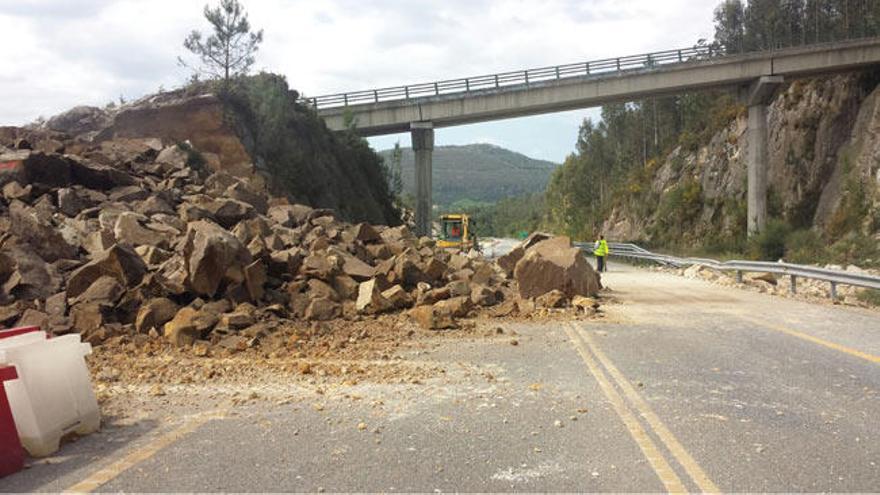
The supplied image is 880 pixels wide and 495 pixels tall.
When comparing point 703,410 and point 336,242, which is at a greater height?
point 336,242

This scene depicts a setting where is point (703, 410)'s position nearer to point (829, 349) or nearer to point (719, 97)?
point (829, 349)

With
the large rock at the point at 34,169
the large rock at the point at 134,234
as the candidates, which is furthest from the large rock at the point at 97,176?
the large rock at the point at 134,234

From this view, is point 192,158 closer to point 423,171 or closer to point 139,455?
point 423,171

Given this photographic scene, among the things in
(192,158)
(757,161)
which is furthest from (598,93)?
(192,158)

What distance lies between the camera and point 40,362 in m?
5.12

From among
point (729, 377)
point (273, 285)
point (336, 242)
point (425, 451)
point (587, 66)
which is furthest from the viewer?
point (587, 66)

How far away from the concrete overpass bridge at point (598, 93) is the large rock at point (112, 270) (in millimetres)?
31740

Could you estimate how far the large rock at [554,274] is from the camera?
1500cm

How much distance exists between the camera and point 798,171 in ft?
145

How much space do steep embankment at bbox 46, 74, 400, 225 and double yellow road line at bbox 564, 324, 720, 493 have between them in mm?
22693

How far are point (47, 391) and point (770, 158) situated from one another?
165ft

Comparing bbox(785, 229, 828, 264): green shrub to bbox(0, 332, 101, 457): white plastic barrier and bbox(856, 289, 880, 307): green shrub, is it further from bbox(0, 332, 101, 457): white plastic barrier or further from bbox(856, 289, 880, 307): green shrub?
bbox(0, 332, 101, 457): white plastic barrier

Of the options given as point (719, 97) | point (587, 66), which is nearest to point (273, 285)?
point (587, 66)

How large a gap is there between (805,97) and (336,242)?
4091cm
